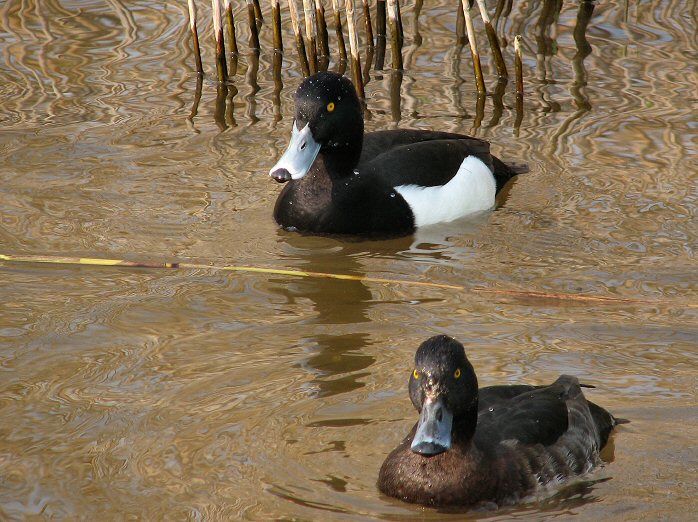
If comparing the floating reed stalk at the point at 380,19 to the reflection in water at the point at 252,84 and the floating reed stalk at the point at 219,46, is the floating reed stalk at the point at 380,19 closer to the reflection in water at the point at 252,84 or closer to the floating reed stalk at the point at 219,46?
the reflection in water at the point at 252,84

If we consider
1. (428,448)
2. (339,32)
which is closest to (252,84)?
(339,32)

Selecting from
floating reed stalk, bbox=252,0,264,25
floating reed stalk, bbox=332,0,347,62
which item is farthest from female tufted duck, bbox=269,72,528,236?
floating reed stalk, bbox=252,0,264,25

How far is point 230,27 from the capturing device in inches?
422

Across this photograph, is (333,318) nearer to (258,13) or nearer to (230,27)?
(230,27)

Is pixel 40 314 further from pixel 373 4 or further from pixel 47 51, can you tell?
pixel 373 4

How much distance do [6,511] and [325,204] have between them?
11.8ft

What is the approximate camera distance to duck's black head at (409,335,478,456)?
15.1 ft

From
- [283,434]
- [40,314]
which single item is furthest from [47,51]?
[283,434]

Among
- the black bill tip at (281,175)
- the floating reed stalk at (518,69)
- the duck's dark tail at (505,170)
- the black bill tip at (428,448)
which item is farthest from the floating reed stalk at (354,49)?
the black bill tip at (428,448)

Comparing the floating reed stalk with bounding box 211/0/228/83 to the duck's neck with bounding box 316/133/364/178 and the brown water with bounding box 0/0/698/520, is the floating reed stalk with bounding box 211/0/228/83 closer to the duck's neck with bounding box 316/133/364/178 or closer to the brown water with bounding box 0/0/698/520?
the brown water with bounding box 0/0/698/520

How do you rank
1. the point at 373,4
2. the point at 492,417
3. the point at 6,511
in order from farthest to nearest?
the point at 373,4 → the point at 492,417 → the point at 6,511

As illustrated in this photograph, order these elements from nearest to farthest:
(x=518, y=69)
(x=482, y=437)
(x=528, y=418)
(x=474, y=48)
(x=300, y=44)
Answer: (x=482, y=437) → (x=528, y=418) → (x=474, y=48) → (x=518, y=69) → (x=300, y=44)

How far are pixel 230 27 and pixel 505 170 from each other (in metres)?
3.17

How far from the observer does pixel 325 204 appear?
795cm
